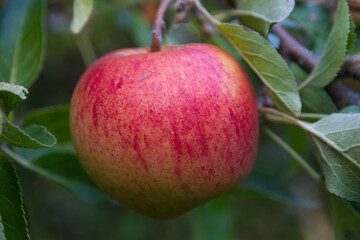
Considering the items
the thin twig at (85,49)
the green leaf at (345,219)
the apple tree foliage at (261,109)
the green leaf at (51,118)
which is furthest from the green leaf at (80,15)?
the thin twig at (85,49)

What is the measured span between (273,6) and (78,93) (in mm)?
347

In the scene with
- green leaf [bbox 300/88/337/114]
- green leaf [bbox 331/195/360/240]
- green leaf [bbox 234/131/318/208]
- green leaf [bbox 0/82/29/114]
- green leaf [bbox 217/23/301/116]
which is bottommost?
green leaf [bbox 234/131/318/208]

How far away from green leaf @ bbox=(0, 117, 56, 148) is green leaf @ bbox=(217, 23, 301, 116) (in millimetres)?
332

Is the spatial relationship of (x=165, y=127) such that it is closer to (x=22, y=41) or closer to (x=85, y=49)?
(x=22, y=41)

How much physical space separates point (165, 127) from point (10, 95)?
217mm

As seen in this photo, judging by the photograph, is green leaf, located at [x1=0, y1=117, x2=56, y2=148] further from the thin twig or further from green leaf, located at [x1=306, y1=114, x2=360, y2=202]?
the thin twig

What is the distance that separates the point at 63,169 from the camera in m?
0.87

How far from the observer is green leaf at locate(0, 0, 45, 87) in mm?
901

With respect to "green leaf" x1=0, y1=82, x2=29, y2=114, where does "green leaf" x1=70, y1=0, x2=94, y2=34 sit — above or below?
above

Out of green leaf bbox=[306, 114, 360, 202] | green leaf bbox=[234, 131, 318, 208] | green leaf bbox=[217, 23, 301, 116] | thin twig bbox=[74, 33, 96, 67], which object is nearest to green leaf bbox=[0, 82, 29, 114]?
green leaf bbox=[217, 23, 301, 116]

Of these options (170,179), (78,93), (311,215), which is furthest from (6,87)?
(311,215)

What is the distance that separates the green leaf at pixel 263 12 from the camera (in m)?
0.69

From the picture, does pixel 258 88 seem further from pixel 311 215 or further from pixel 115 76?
pixel 311 215

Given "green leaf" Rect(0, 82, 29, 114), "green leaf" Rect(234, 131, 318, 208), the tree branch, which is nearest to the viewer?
"green leaf" Rect(0, 82, 29, 114)
